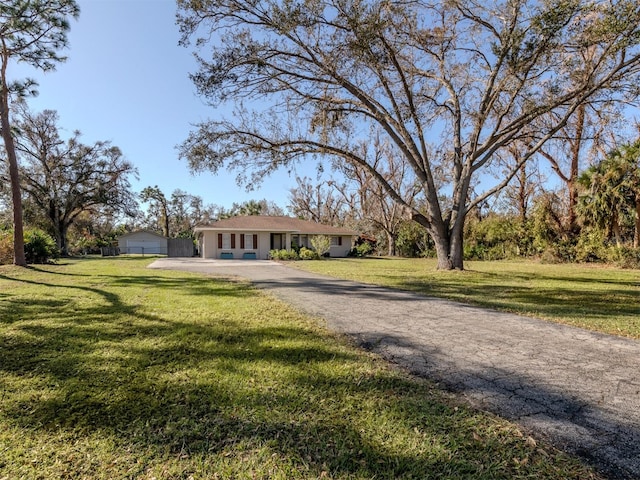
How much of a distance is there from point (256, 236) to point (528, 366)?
2488cm

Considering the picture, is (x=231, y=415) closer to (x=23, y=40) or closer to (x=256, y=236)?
(x=23, y=40)

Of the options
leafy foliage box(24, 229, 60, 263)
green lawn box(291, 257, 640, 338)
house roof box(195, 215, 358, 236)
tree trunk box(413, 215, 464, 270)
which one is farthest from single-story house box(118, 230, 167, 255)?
green lawn box(291, 257, 640, 338)

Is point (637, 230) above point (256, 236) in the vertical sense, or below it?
below

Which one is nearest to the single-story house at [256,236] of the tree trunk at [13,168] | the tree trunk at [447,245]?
the tree trunk at [13,168]

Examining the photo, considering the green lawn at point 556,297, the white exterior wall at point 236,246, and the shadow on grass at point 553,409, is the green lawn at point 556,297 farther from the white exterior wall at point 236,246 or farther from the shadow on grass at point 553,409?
the white exterior wall at point 236,246

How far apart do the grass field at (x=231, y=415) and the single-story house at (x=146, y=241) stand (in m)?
42.4

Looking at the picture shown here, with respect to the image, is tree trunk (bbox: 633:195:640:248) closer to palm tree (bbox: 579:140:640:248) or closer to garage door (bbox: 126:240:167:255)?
palm tree (bbox: 579:140:640:248)

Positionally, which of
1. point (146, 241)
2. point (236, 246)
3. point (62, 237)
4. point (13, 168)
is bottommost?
point (236, 246)

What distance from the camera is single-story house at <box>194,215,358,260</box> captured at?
26438 millimetres

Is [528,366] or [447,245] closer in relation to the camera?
[528,366]

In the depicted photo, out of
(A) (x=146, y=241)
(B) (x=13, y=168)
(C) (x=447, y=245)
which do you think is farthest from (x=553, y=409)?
(A) (x=146, y=241)

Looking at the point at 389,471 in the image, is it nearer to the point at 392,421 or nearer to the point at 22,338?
the point at 392,421

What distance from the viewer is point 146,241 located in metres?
44.4

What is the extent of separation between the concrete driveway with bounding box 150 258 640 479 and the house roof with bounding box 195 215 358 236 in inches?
818
